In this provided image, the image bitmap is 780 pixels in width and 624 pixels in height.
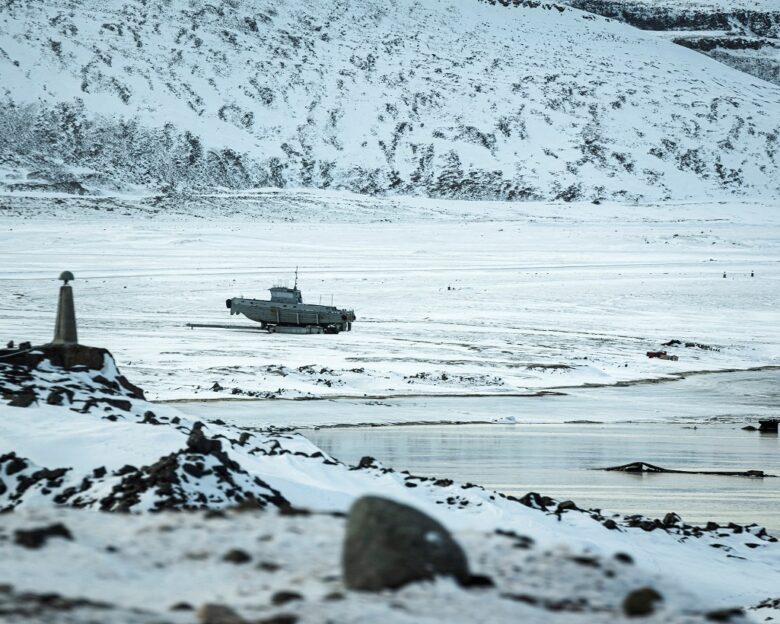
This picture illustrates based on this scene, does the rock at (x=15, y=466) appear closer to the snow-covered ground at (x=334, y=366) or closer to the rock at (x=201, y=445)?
the snow-covered ground at (x=334, y=366)

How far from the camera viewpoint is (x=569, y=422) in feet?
83.8

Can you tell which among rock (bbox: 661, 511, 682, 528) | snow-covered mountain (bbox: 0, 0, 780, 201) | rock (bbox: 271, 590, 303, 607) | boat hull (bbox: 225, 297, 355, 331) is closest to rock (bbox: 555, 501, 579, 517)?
rock (bbox: 661, 511, 682, 528)

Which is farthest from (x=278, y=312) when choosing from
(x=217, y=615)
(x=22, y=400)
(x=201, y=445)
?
(x=217, y=615)

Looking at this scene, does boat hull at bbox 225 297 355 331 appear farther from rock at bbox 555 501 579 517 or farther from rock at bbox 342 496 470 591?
rock at bbox 342 496 470 591

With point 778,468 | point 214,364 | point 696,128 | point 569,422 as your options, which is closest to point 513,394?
point 569,422

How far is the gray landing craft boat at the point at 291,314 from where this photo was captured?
4219cm

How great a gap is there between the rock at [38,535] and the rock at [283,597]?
125cm

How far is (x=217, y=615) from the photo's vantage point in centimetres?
455

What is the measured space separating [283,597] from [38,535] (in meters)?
1.34

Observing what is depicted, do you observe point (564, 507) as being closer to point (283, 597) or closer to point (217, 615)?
point (283, 597)

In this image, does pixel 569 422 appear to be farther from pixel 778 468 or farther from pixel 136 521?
pixel 136 521

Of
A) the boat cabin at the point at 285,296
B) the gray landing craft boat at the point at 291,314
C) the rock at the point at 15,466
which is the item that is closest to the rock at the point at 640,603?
the rock at the point at 15,466

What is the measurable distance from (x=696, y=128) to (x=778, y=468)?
12781 cm

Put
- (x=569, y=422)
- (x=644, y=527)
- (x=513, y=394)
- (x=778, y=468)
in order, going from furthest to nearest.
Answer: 1. (x=513, y=394)
2. (x=569, y=422)
3. (x=778, y=468)
4. (x=644, y=527)
